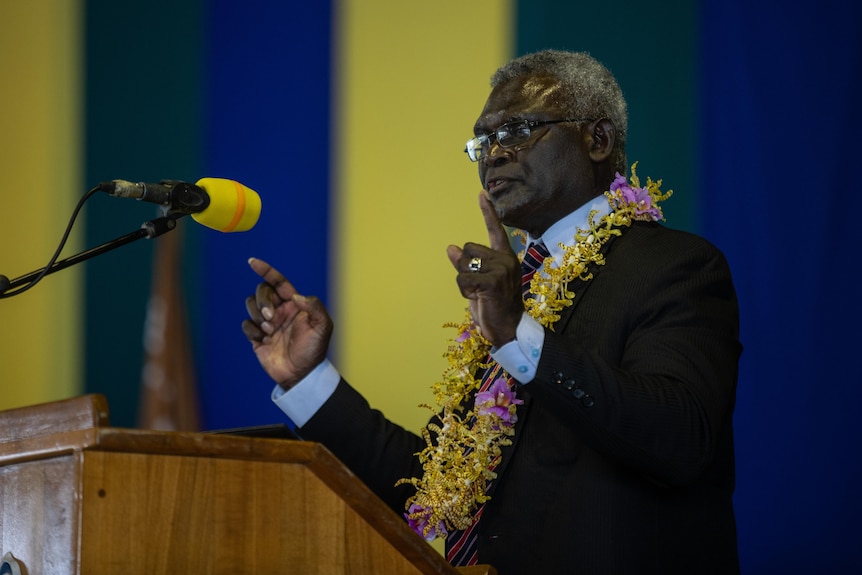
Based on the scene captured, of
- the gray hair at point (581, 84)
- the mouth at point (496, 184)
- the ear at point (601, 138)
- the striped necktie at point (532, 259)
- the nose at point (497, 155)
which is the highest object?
the gray hair at point (581, 84)

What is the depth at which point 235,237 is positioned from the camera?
4.00m

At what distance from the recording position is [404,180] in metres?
3.85

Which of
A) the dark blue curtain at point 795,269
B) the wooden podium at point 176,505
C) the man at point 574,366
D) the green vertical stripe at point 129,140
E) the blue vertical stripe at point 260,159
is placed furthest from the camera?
the green vertical stripe at point 129,140

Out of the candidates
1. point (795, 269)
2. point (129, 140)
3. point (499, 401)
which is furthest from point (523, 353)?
point (129, 140)

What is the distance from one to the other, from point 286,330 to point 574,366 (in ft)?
2.64

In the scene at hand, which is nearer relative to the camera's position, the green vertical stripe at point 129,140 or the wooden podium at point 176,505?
the wooden podium at point 176,505

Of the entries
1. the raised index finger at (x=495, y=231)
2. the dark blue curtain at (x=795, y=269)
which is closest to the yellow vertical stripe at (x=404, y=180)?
the dark blue curtain at (x=795, y=269)

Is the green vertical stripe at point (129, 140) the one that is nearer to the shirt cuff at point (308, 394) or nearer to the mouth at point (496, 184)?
the shirt cuff at point (308, 394)

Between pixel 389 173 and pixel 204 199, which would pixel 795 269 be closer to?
pixel 389 173

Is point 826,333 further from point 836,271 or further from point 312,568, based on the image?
point 312,568

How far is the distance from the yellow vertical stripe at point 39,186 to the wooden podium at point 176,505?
2.68 metres

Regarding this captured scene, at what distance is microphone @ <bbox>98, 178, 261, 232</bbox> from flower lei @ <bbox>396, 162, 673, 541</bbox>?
68 centimetres

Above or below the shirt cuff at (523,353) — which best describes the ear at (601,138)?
above

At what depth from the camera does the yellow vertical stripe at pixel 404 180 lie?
12.2 ft
